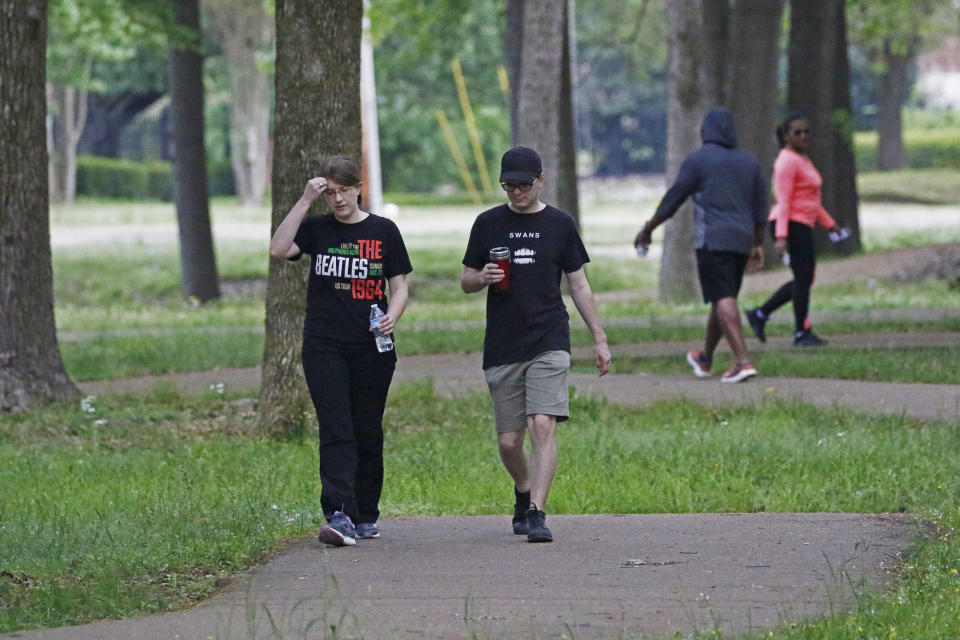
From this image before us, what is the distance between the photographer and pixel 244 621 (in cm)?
571

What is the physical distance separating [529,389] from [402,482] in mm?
1885

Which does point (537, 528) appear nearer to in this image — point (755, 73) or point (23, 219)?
point (23, 219)

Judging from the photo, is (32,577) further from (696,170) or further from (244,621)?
(696,170)

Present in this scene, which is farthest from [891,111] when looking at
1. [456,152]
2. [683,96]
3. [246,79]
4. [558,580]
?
[558,580]

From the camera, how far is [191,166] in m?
22.6

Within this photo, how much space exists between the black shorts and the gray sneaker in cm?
534

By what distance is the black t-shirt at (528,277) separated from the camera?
23.6ft

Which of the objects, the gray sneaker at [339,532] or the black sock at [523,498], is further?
the black sock at [523,498]

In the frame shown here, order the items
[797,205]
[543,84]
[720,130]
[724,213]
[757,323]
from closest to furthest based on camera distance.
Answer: [724,213], [720,130], [797,205], [757,323], [543,84]

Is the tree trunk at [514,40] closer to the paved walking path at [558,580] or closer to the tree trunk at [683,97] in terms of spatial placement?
the tree trunk at [683,97]

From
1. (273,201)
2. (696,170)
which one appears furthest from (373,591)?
(696,170)

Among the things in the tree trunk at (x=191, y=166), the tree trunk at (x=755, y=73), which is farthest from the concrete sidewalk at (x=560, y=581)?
the tree trunk at (x=755, y=73)

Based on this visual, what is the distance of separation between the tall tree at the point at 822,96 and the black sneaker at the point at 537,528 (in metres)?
18.0

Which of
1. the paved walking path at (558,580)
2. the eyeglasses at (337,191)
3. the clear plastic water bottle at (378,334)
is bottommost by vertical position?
the paved walking path at (558,580)
